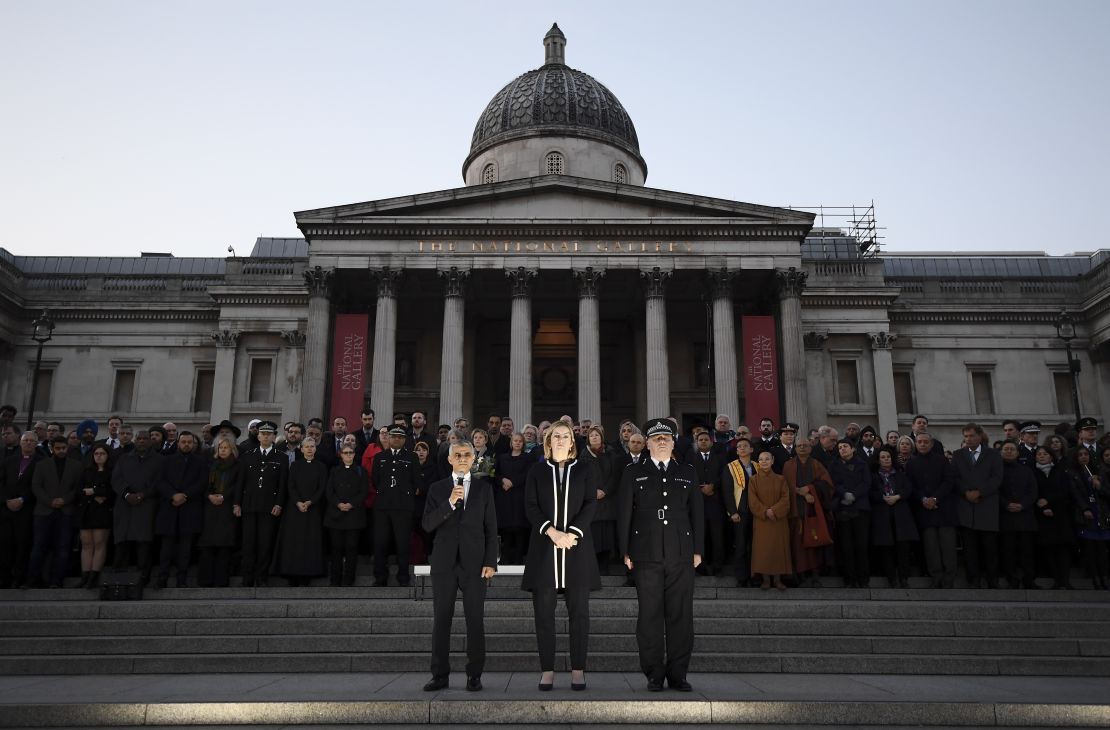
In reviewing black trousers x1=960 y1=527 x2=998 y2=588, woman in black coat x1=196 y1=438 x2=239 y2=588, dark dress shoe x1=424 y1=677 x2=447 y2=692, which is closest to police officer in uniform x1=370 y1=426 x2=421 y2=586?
woman in black coat x1=196 y1=438 x2=239 y2=588

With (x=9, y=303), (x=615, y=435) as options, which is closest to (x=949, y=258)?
(x=615, y=435)

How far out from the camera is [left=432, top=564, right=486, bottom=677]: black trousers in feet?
22.4

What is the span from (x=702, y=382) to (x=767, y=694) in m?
26.4

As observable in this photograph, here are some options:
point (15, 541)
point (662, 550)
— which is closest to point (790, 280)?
point (662, 550)

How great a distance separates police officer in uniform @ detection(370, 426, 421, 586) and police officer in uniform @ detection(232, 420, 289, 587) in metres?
1.42

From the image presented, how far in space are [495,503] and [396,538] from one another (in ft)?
5.25

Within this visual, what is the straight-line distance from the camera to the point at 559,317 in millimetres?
33844

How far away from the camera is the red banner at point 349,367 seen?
86.6 ft

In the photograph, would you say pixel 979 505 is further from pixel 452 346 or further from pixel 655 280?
pixel 452 346

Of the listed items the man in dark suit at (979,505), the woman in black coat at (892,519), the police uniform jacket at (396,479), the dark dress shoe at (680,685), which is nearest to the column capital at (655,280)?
the woman in black coat at (892,519)

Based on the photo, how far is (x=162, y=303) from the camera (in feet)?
116

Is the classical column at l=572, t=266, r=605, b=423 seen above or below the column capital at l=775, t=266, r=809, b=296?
below

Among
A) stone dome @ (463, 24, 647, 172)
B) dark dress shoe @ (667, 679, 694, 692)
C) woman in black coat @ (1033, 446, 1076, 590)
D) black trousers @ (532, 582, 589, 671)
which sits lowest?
dark dress shoe @ (667, 679, 694, 692)

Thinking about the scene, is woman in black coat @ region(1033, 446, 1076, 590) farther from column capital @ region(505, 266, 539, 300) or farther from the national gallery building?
column capital @ region(505, 266, 539, 300)
